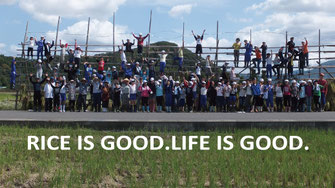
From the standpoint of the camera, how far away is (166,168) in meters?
8.05

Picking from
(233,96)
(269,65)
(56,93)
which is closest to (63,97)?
(56,93)

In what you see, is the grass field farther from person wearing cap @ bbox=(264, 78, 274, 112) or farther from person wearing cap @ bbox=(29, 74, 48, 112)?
person wearing cap @ bbox=(29, 74, 48, 112)

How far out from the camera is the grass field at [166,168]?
7320mm

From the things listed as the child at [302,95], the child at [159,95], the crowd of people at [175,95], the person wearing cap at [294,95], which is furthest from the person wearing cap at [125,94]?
the child at [302,95]

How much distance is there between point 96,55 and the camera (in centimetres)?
3344

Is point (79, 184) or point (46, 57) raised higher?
point (46, 57)

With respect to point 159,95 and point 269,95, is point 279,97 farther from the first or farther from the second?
point 159,95

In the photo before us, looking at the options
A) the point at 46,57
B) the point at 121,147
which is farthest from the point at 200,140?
the point at 46,57

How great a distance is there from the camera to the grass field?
7320mm

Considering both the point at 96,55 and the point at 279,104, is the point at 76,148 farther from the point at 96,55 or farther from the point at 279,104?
the point at 96,55

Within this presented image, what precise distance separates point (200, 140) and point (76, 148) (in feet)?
10.3

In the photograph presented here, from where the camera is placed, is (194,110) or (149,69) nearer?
(194,110)

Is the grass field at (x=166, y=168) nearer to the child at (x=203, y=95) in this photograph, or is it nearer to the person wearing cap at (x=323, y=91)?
the child at (x=203, y=95)

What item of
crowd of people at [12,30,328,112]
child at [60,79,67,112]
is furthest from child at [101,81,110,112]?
child at [60,79,67,112]
